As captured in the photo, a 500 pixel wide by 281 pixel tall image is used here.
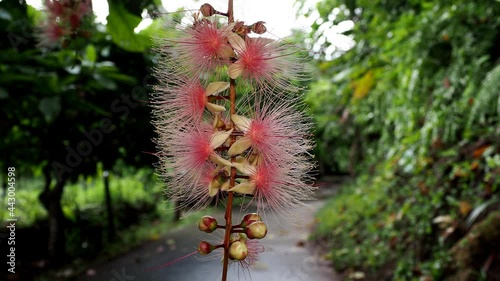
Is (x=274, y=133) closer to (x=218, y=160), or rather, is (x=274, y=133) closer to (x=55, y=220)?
(x=218, y=160)

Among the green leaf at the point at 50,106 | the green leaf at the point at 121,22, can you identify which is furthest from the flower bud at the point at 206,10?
the green leaf at the point at 50,106

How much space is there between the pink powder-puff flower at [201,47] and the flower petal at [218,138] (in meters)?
0.10

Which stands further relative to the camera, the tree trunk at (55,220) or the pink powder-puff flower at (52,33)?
the tree trunk at (55,220)

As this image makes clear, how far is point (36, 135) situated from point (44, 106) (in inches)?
64.4

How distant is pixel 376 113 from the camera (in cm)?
563

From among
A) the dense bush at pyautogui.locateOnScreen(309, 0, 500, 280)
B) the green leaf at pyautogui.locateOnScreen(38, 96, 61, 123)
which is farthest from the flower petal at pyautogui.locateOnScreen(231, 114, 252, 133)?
the dense bush at pyautogui.locateOnScreen(309, 0, 500, 280)

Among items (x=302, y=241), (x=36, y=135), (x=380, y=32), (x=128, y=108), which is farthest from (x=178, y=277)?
(x=302, y=241)

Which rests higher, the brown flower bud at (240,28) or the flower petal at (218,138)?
the brown flower bud at (240,28)

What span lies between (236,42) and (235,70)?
0.12ft

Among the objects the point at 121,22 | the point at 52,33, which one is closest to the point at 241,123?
the point at 121,22

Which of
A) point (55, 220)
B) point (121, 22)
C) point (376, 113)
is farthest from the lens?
point (376, 113)

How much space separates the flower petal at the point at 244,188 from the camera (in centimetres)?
57

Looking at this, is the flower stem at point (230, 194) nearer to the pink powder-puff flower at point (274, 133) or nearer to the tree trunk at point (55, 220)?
the pink powder-puff flower at point (274, 133)

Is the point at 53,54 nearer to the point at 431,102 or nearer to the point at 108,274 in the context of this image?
the point at 108,274
